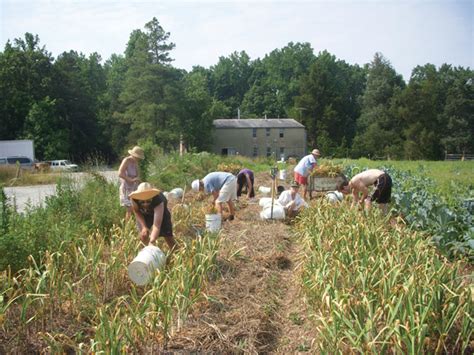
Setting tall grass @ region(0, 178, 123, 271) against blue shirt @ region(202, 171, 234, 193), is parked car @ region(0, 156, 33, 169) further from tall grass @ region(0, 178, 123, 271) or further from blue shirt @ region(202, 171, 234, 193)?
blue shirt @ region(202, 171, 234, 193)

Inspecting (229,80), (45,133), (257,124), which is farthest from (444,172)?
(229,80)

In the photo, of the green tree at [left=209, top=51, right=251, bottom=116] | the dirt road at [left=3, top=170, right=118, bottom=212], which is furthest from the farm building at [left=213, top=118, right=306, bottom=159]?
the dirt road at [left=3, top=170, right=118, bottom=212]

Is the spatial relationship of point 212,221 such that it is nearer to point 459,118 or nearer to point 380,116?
point 380,116

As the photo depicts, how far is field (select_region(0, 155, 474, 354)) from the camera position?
Answer: 330 cm

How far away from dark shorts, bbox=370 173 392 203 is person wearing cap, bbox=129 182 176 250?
3954 mm

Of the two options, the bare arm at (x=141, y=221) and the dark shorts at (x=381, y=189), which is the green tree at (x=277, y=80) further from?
the bare arm at (x=141, y=221)

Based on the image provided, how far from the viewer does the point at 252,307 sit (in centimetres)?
446

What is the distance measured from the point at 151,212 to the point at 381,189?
4.19m

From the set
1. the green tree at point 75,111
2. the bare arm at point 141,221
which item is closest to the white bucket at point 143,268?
the bare arm at point 141,221

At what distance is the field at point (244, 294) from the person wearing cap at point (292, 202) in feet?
6.40

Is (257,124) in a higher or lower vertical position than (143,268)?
higher

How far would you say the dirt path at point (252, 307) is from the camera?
12.2 feet

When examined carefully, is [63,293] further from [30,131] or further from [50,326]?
[30,131]

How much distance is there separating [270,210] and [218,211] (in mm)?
1150
